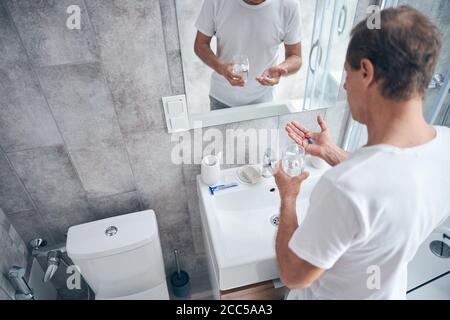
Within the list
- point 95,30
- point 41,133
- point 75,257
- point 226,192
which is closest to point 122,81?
point 95,30

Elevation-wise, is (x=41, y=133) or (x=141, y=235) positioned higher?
(x=41, y=133)

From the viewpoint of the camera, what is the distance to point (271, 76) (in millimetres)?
1215

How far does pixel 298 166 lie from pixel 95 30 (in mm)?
918

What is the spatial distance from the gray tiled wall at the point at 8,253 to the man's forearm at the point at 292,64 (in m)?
1.31

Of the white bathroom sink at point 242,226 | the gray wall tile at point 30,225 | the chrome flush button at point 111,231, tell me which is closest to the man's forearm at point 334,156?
the white bathroom sink at point 242,226

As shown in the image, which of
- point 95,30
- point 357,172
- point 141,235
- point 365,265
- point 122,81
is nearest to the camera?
point 357,172

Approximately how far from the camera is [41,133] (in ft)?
3.69

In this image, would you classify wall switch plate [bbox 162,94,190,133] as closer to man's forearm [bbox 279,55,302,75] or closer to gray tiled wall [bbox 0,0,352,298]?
gray tiled wall [bbox 0,0,352,298]

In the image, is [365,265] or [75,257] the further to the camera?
[75,257]

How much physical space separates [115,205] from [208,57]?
2.62ft

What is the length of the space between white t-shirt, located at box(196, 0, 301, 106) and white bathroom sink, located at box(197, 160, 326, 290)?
16.1 inches

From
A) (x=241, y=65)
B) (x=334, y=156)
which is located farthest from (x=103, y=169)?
(x=334, y=156)

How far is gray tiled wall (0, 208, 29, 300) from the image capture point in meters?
1.17

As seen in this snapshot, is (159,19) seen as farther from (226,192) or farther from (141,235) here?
(141,235)
